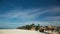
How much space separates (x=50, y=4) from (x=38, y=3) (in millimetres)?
205

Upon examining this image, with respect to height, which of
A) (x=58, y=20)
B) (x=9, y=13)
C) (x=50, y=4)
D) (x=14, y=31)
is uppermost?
(x=50, y=4)

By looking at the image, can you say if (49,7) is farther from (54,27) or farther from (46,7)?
(54,27)

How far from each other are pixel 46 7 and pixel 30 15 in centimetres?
30

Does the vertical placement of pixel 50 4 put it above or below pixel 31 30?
above

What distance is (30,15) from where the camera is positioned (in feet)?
6.93

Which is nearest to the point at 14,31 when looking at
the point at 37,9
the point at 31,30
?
the point at 31,30

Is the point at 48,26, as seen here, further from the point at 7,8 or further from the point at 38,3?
the point at 7,8

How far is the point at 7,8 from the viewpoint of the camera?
2096 millimetres

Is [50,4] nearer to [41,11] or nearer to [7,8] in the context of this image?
[41,11]

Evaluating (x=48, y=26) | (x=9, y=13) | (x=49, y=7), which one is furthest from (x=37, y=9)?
(x=9, y=13)

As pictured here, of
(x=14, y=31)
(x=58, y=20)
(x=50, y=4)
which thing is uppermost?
(x=50, y=4)

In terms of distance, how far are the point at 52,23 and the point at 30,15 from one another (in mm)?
390

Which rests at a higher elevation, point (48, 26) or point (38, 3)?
point (38, 3)

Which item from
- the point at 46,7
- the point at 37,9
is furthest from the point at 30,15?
the point at 46,7
